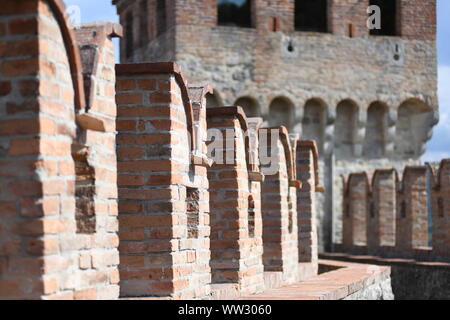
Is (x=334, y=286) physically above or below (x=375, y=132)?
below

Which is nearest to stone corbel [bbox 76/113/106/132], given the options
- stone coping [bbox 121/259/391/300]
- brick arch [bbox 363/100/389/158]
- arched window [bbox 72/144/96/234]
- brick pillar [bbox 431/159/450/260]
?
arched window [bbox 72/144/96/234]

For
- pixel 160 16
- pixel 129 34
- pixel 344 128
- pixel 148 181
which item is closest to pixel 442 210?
pixel 344 128

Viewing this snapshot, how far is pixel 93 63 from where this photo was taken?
4504mm

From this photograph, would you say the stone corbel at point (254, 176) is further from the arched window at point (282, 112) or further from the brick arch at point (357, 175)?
the arched window at point (282, 112)

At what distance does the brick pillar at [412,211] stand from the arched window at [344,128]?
3168mm

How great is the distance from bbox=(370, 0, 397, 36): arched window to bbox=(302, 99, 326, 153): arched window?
2.20 meters

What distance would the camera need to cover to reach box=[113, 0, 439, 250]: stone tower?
1959 centimetres

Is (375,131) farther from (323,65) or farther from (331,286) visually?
Result: (331,286)

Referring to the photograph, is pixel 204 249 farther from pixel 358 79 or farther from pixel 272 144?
pixel 358 79

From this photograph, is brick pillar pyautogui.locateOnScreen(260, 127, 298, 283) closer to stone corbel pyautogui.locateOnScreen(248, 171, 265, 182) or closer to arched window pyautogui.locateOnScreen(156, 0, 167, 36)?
stone corbel pyautogui.locateOnScreen(248, 171, 265, 182)

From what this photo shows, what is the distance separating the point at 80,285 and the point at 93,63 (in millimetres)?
953

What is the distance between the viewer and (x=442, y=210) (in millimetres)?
16250

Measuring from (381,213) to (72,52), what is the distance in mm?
14797

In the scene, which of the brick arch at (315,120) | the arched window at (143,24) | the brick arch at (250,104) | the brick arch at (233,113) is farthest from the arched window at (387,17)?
the brick arch at (233,113)
